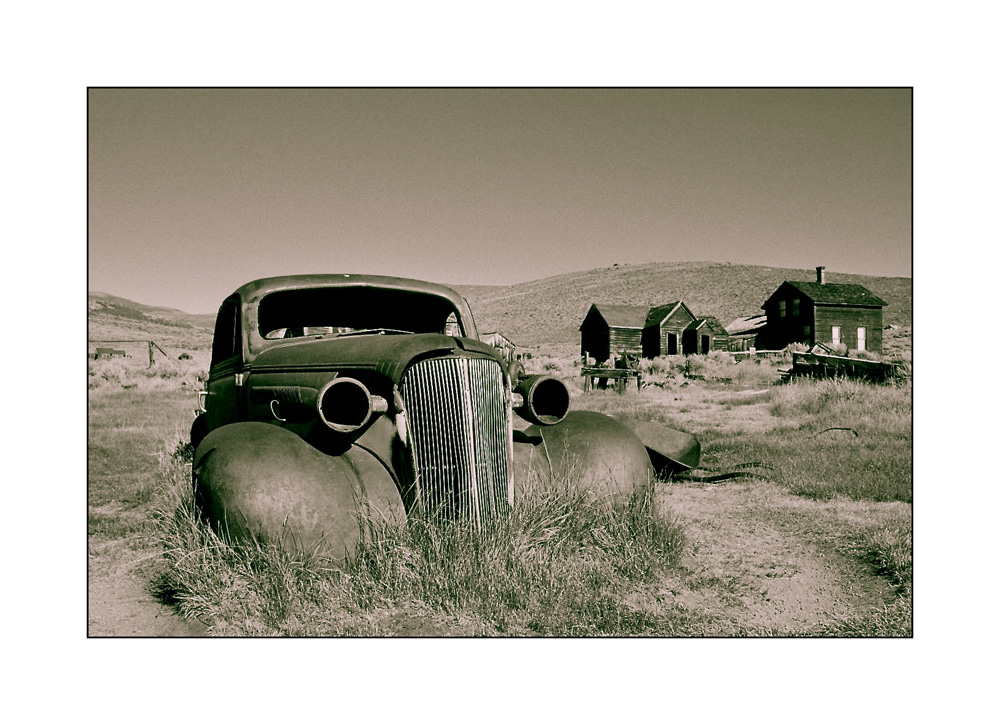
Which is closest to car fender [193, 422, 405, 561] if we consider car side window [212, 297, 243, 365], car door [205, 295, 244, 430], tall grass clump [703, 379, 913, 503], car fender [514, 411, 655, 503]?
car fender [514, 411, 655, 503]

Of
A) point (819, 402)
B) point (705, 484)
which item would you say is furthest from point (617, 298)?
Answer: point (705, 484)

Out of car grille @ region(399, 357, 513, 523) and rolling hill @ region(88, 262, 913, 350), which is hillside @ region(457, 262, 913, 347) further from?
car grille @ region(399, 357, 513, 523)

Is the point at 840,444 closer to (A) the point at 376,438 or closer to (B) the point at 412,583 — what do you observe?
(A) the point at 376,438

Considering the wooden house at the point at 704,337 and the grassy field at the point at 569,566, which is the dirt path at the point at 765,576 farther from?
the wooden house at the point at 704,337

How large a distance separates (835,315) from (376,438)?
35397mm

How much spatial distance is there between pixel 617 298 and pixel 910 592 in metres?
60.2

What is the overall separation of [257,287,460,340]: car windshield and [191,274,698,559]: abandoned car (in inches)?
8.5

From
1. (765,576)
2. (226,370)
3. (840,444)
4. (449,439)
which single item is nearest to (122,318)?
(226,370)

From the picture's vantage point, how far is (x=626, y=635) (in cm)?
342

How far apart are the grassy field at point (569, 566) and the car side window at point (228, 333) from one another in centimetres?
83

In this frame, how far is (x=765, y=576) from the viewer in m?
4.16

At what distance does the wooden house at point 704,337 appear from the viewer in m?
38.4

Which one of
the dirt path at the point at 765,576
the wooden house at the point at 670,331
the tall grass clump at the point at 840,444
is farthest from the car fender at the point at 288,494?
the wooden house at the point at 670,331

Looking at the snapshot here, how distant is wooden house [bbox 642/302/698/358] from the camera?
129ft
